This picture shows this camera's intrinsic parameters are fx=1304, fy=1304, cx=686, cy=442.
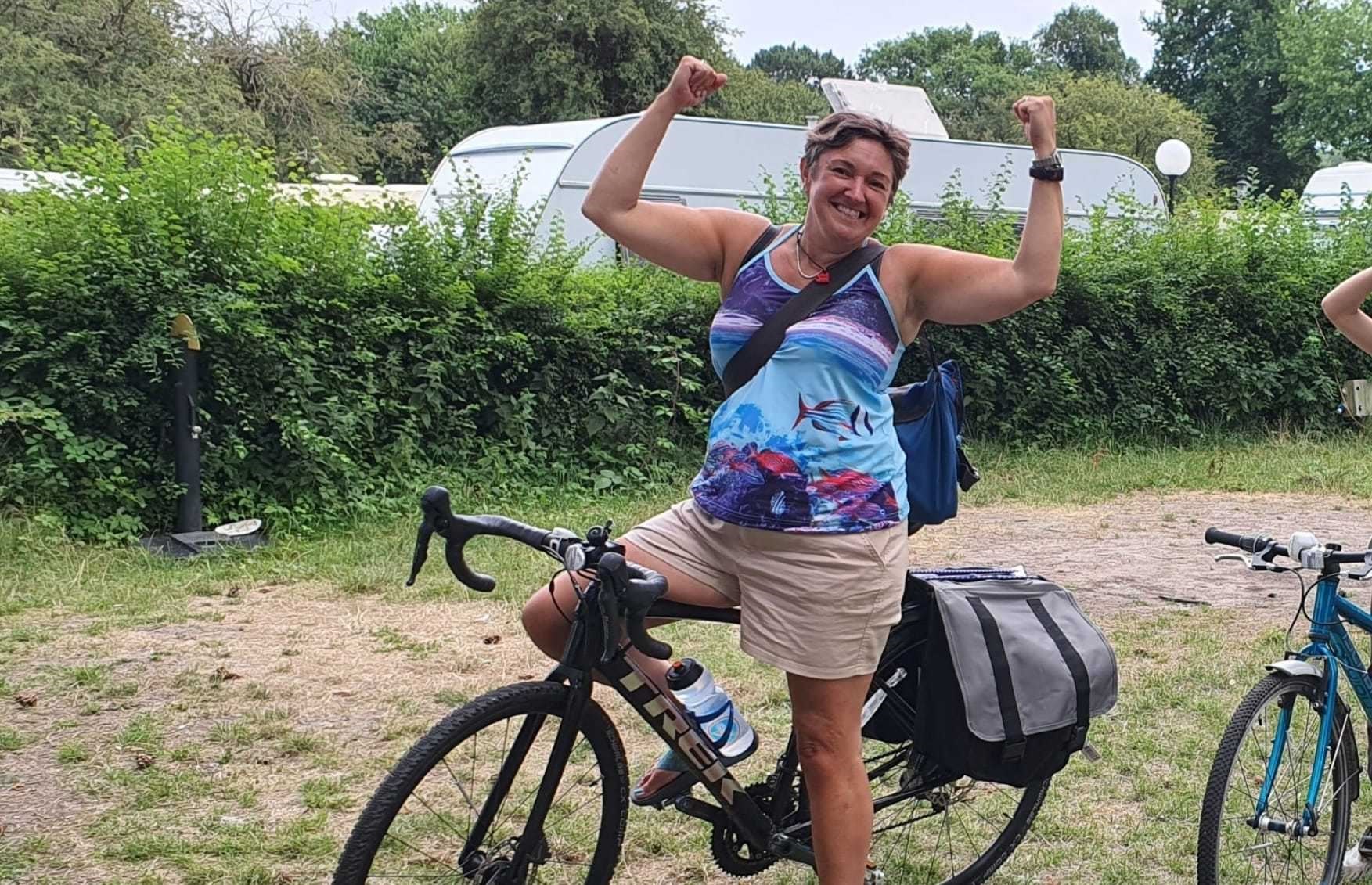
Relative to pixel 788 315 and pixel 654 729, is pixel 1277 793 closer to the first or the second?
pixel 654 729

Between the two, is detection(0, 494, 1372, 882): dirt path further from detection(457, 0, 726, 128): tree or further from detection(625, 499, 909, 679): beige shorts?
detection(457, 0, 726, 128): tree

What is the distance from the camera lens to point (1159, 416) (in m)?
11.2

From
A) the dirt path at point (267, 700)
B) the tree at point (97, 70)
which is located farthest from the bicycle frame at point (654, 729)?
the tree at point (97, 70)

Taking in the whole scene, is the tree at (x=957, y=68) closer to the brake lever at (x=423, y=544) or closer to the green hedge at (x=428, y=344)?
the green hedge at (x=428, y=344)

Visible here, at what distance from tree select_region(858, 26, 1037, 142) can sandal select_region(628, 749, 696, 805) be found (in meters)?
52.3

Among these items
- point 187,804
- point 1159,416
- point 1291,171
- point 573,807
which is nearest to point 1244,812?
point 573,807

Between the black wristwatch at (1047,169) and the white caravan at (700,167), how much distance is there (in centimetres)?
697

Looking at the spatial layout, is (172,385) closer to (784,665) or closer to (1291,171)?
(784,665)

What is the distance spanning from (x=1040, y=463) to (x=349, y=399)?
536 centimetres

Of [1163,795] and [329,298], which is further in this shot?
[329,298]

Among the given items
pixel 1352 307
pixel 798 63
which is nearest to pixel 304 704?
pixel 1352 307

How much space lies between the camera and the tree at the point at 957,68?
5747 centimetres

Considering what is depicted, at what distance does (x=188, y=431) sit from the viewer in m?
7.04

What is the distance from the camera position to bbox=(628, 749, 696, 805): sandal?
2.85 metres
